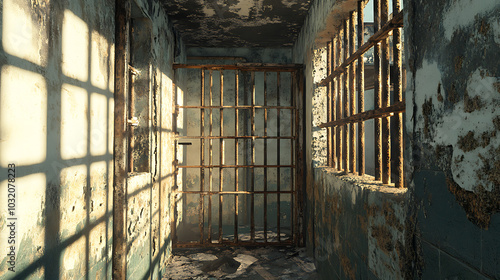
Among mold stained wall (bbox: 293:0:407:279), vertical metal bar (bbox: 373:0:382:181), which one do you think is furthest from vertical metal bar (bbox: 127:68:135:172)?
vertical metal bar (bbox: 373:0:382:181)

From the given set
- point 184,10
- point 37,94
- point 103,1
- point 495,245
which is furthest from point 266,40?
point 495,245

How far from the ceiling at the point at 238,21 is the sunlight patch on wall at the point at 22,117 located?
244 centimetres

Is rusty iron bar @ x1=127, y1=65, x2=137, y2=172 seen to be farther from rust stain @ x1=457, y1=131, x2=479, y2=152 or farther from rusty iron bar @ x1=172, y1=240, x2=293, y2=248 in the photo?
rust stain @ x1=457, y1=131, x2=479, y2=152

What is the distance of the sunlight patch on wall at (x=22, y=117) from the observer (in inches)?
44.0

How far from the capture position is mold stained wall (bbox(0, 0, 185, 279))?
1162 millimetres

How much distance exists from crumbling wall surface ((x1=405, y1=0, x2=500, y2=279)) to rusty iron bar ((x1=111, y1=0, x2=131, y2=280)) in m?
1.68

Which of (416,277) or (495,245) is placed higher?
(495,245)

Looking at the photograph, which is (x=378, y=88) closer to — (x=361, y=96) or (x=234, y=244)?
(x=361, y=96)

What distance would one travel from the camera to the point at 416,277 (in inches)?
49.1

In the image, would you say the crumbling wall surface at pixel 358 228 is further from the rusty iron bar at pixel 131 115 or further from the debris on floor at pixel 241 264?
the rusty iron bar at pixel 131 115

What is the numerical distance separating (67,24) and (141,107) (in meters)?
1.39

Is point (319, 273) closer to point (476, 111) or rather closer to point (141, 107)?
point (141, 107)

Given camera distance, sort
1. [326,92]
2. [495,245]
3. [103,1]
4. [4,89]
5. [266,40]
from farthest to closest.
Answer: [266,40] → [326,92] → [103,1] → [4,89] → [495,245]

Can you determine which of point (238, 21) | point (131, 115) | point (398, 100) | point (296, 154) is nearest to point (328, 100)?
point (296, 154)
